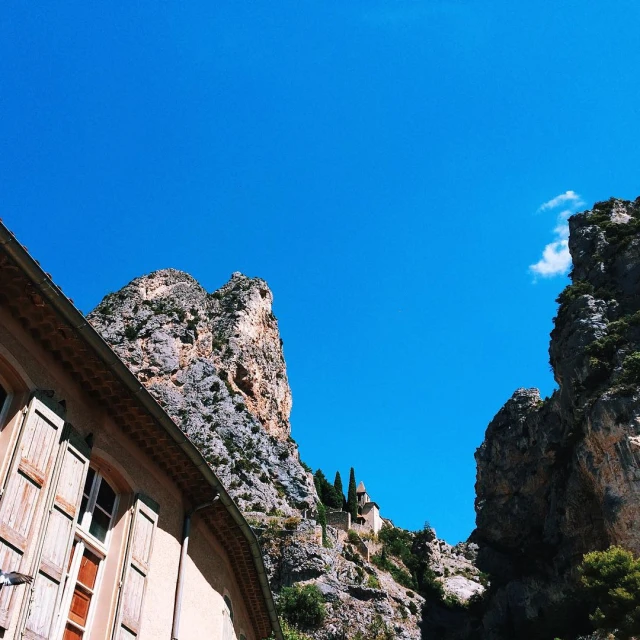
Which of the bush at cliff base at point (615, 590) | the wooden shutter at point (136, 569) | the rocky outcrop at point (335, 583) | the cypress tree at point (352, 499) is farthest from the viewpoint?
the cypress tree at point (352, 499)

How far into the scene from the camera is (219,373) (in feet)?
206

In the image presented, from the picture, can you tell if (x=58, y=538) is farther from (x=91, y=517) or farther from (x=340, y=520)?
(x=340, y=520)

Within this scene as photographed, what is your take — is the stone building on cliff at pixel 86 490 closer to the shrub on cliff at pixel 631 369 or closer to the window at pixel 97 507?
the window at pixel 97 507

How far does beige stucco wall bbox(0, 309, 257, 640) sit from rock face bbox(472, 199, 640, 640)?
31.8 meters

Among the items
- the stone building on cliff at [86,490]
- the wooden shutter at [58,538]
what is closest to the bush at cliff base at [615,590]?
the stone building on cliff at [86,490]

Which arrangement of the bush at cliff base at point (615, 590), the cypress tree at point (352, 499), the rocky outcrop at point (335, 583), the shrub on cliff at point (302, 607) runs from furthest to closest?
the cypress tree at point (352, 499)
the rocky outcrop at point (335, 583)
the shrub on cliff at point (302, 607)
the bush at cliff base at point (615, 590)

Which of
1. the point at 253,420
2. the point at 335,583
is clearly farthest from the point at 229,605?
the point at 253,420

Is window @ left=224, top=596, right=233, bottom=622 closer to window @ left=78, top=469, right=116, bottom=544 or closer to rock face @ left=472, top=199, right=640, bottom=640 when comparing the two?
window @ left=78, top=469, right=116, bottom=544

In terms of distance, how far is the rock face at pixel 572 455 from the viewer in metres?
41.4

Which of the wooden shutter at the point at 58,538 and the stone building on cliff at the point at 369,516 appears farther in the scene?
the stone building on cliff at the point at 369,516

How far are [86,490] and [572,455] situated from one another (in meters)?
45.7

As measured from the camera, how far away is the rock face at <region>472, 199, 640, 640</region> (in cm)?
4141

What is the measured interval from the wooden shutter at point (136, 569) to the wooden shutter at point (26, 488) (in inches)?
73.1

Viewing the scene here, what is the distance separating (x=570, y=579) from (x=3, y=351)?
150 feet
